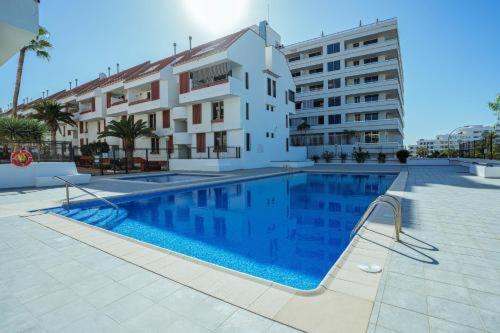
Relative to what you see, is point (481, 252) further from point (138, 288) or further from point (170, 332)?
point (138, 288)

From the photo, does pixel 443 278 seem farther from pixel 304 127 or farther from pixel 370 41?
pixel 370 41

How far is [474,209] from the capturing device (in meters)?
7.58

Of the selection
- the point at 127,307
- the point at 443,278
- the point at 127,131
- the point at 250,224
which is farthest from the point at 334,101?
the point at 127,307

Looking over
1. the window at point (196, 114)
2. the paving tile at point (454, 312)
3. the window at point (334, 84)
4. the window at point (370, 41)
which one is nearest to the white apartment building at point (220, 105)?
the window at point (196, 114)

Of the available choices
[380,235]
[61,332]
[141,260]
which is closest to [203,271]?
[141,260]

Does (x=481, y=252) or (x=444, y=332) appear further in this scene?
(x=481, y=252)

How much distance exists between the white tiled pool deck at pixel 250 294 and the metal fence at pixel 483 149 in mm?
25564

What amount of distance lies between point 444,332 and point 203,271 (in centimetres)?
286

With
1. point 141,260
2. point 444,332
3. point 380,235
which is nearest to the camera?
point 444,332

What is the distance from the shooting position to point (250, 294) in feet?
10.2

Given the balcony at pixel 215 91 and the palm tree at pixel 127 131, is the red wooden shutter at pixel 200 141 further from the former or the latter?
the palm tree at pixel 127 131

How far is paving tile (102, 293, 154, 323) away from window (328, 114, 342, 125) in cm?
3911

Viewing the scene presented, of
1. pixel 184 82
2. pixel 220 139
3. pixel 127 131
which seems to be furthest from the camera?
pixel 184 82

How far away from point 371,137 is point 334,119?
5.90m
